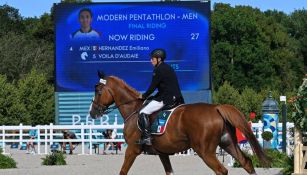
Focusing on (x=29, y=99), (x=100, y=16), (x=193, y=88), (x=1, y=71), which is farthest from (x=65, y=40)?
(x=1, y=71)

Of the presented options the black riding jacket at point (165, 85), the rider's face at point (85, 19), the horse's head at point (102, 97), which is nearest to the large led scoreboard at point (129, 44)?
→ the rider's face at point (85, 19)

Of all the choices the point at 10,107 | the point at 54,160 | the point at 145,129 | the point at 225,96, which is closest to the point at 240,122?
the point at 145,129

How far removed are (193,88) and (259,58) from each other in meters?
46.6

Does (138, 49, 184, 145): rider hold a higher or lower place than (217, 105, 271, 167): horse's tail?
higher

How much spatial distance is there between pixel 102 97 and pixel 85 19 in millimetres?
25537

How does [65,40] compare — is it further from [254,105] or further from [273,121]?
[254,105]

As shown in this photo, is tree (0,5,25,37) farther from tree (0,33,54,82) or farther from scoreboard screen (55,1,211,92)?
scoreboard screen (55,1,211,92)

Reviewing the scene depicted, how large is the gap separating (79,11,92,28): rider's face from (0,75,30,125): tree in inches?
480

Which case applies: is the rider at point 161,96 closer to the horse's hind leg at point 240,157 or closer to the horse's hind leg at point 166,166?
the horse's hind leg at point 166,166

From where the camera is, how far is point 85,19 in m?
41.9

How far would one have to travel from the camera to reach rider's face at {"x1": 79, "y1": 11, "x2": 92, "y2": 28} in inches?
1649

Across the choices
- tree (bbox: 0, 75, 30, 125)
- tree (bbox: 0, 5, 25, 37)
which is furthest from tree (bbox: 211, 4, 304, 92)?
tree (bbox: 0, 75, 30, 125)

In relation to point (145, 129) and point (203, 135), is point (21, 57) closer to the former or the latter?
point (145, 129)

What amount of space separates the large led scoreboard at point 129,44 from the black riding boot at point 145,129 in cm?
2557
